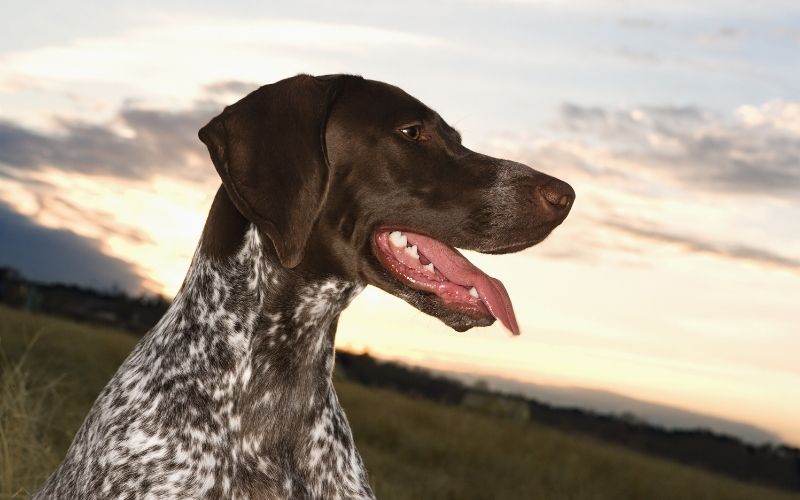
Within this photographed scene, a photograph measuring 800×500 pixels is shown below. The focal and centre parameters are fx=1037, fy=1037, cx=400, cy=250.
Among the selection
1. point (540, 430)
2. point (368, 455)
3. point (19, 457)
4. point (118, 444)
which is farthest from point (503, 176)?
point (540, 430)

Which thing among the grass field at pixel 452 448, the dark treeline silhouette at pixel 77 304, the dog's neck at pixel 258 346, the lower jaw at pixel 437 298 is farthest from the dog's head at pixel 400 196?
the dark treeline silhouette at pixel 77 304

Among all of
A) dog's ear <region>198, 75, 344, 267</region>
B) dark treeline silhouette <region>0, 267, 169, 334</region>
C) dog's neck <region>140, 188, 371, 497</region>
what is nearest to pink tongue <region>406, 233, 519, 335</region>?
dog's neck <region>140, 188, 371, 497</region>

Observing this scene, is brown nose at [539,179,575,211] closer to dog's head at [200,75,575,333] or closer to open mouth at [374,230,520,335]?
dog's head at [200,75,575,333]

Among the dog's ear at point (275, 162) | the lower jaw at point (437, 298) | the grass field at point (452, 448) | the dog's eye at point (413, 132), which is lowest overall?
the grass field at point (452, 448)

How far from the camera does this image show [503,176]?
517 cm

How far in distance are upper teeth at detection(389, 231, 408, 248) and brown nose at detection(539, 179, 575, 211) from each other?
0.72 meters

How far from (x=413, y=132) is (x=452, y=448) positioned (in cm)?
1227

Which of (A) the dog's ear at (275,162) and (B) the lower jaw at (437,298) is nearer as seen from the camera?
(A) the dog's ear at (275,162)

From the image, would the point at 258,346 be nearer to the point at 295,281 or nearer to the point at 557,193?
the point at 295,281

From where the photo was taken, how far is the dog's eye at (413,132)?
519cm

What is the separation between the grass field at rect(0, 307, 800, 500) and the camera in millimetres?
14188

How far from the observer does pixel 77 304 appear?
29047 mm

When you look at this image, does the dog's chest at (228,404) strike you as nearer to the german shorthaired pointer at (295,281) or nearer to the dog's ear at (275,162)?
the german shorthaired pointer at (295,281)

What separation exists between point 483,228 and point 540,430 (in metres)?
15.3
